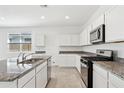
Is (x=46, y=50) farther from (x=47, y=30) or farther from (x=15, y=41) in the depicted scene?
(x=15, y=41)

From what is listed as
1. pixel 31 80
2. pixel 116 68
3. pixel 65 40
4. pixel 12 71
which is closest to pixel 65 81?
pixel 31 80

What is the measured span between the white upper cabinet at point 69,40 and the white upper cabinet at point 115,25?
5.53 metres

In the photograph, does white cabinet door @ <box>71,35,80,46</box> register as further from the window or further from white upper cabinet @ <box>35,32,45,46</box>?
the window

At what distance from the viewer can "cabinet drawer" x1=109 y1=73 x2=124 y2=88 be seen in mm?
1648

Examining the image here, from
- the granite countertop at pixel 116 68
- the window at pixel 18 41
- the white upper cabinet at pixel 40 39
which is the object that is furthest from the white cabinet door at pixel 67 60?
the granite countertop at pixel 116 68

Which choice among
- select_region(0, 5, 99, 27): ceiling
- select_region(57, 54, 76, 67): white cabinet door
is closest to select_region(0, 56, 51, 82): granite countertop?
select_region(0, 5, 99, 27): ceiling

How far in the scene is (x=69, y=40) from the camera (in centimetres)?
866

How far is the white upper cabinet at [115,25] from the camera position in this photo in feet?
7.92

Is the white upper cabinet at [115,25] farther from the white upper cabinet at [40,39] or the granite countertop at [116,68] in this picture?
the white upper cabinet at [40,39]

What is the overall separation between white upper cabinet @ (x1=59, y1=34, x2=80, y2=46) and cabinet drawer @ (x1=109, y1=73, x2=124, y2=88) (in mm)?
6666
